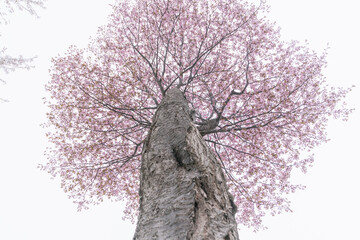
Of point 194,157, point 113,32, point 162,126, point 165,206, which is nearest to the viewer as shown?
point 165,206

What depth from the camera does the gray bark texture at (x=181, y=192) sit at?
1.82 metres

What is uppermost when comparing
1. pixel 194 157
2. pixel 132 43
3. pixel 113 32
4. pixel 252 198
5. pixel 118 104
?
pixel 113 32

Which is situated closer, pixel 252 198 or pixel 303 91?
pixel 303 91

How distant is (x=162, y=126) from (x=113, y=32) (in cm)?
629

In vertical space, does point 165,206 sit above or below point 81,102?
below

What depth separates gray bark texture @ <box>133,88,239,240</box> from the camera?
182cm

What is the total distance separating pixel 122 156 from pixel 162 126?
180 inches

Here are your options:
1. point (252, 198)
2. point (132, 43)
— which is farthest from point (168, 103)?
point (252, 198)

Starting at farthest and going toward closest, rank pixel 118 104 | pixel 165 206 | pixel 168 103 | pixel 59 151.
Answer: pixel 59 151 < pixel 118 104 < pixel 168 103 < pixel 165 206

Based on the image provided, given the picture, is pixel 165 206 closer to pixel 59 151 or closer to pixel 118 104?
pixel 118 104

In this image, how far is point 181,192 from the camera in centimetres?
214

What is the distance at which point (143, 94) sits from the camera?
720 cm

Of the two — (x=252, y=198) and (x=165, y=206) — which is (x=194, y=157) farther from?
(x=252, y=198)

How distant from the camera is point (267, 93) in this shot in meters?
6.49
